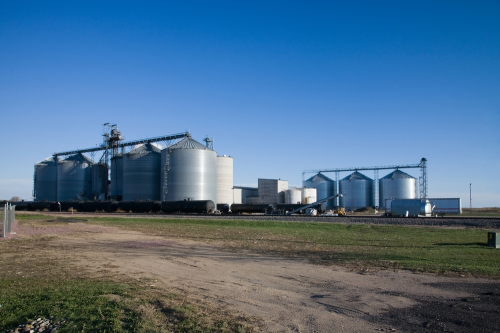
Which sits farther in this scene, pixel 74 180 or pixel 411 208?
pixel 74 180

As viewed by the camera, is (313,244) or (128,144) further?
(128,144)

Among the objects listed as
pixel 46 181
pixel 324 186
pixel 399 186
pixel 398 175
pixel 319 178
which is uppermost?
pixel 398 175

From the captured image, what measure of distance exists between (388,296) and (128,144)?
91.0m

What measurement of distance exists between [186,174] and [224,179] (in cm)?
1706

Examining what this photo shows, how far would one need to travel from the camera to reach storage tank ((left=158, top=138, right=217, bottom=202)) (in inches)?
2997

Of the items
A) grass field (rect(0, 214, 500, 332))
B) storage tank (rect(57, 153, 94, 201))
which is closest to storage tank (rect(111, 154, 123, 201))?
storage tank (rect(57, 153, 94, 201))

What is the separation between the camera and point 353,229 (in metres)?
34.2

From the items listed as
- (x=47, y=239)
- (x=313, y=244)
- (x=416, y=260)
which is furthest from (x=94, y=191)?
(x=416, y=260)

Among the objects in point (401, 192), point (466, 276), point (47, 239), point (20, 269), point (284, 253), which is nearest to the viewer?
point (466, 276)

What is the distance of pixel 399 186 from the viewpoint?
333 feet

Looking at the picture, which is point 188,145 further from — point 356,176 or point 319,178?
point 356,176

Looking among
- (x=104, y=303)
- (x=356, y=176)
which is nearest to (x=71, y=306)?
(x=104, y=303)

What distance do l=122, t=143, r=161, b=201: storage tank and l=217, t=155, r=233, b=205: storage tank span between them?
15086 mm

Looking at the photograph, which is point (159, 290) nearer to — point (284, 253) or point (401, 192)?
point (284, 253)
